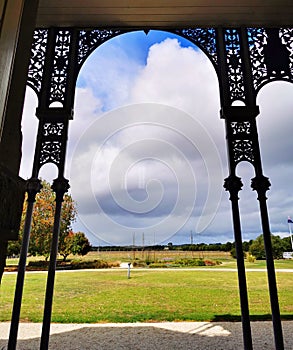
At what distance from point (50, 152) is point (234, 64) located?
2.38 m

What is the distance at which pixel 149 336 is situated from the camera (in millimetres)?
4410

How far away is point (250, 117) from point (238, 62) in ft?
2.38

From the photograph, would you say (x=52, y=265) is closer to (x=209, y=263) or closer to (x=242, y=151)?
(x=242, y=151)

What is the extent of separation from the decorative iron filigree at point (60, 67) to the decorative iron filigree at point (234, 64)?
194 cm

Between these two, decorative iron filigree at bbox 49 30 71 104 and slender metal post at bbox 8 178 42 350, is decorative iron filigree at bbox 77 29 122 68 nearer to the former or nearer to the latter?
decorative iron filigree at bbox 49 30 71 104

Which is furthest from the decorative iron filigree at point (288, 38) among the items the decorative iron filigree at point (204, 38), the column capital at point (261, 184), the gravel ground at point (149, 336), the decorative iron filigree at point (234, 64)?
the gravel ground at point (149, 336)

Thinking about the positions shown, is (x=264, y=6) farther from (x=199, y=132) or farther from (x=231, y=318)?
(x=231, y=318)

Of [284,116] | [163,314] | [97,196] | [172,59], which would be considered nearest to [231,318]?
[163,314]

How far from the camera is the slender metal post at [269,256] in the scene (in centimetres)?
241

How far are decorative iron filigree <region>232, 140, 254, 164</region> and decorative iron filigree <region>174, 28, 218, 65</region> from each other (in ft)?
3.51

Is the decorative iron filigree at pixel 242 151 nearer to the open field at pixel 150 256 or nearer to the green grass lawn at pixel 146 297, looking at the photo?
the green grass lawn at pixel 146 297

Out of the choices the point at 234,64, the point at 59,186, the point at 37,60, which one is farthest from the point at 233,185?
the point at 37,60

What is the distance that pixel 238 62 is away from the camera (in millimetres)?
3229

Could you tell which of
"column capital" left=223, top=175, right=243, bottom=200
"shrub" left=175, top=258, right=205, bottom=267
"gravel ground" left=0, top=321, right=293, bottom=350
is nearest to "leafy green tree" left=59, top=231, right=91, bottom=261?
"shrub" left=175, top=258, right=205, bottom=267
